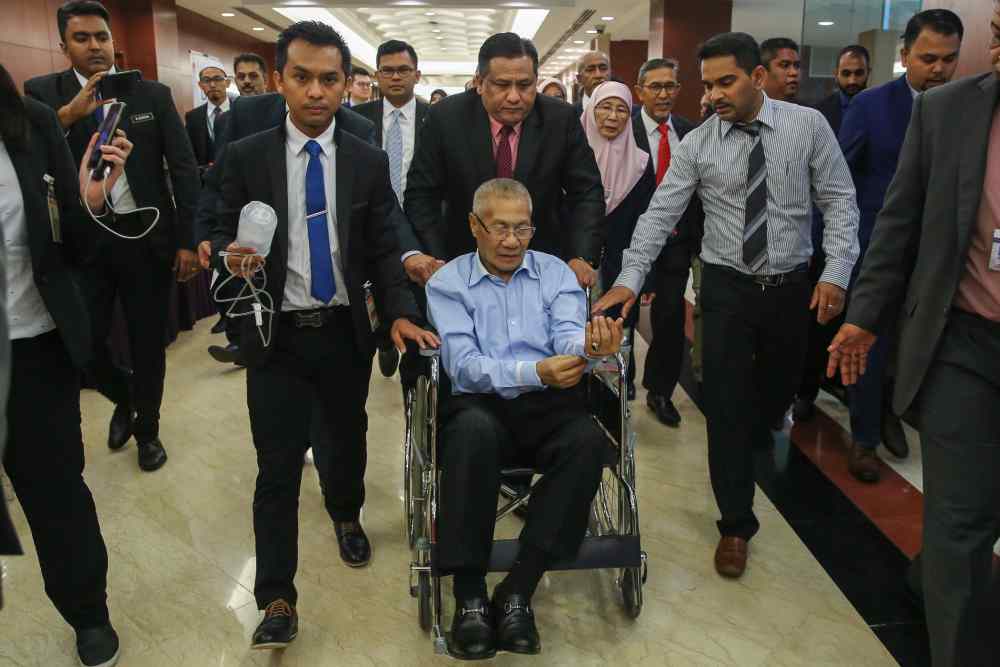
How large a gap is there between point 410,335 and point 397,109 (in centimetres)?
240

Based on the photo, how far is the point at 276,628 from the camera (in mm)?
2102

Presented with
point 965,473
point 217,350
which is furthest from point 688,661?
point 217,350

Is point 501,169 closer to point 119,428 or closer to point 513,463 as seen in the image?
point 513,463

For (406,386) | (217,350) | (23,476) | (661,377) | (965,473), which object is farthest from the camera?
(661,377)

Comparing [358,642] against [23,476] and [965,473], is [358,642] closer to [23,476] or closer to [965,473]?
[23,476]

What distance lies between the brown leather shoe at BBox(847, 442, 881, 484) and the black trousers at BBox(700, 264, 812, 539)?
2.92 feet

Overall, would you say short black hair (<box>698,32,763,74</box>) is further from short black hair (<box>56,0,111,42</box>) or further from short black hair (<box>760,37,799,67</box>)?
short black hair (<box>56,0,111,42</box>)

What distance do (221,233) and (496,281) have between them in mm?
781

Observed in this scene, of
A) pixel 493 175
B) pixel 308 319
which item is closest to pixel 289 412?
pixel 308 319

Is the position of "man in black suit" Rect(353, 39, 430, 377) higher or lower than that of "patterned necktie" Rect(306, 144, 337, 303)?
higher

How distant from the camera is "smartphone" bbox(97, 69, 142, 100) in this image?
9.61 feet

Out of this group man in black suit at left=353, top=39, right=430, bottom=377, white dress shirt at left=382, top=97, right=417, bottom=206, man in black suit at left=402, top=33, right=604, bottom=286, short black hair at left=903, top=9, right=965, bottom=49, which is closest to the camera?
man in black suit at left=402, top=33, right=604, bottom=286

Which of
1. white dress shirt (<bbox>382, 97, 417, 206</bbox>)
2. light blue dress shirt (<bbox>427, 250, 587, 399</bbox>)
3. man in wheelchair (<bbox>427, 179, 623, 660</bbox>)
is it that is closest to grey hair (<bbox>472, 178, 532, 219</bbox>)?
man in wheelchair (<bbox>427, 179, 623, 660</bbox>)

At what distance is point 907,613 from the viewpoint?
7.81 feet
